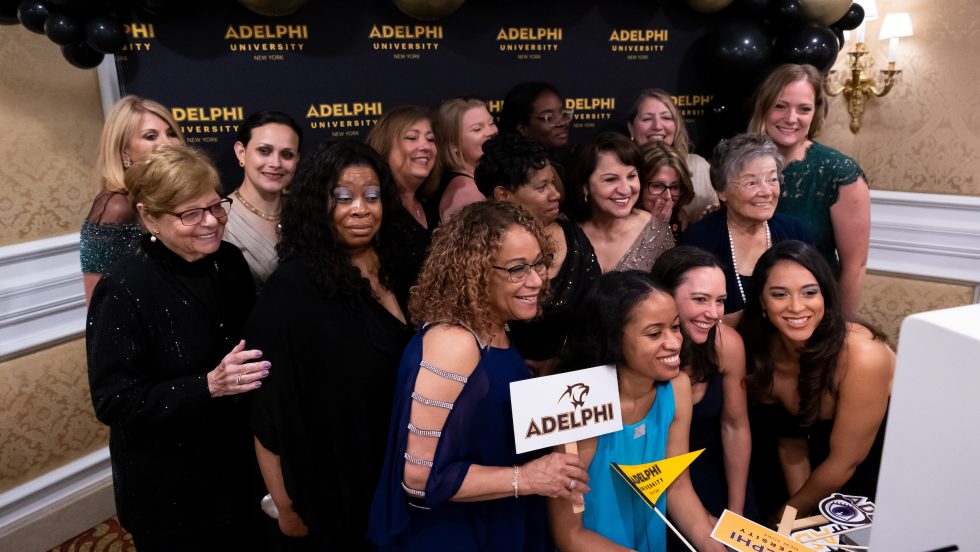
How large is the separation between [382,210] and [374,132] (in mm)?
1091

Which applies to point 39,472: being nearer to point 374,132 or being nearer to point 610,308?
point 374,132

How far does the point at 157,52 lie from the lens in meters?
3.17

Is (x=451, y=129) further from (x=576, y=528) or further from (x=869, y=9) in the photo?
(x=869, y=9)

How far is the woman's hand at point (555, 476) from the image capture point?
1643mm

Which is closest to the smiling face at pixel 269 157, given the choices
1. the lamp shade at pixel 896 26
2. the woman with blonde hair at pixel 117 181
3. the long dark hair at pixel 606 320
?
the woman with blonde hair at pixel 117 181

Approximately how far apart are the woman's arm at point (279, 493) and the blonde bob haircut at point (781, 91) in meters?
2.47

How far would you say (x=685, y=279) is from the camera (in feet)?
6.80

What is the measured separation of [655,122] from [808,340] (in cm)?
168

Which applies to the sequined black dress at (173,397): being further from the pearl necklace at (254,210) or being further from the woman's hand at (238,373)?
the pearl necklace at (254,210)

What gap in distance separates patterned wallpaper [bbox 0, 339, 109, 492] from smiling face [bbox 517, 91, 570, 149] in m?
2.41

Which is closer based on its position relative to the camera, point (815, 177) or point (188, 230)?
point (188, 230)

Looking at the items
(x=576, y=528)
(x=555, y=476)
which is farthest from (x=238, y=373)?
(x=576, y=528)

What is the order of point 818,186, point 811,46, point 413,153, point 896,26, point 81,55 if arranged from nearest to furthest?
point 81,55
point 413,153
point 818,186
point 811,46
point 896,26

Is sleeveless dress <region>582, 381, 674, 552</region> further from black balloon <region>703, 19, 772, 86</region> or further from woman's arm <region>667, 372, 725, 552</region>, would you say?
black balloon <region>703, 19, 772, 86</region>
